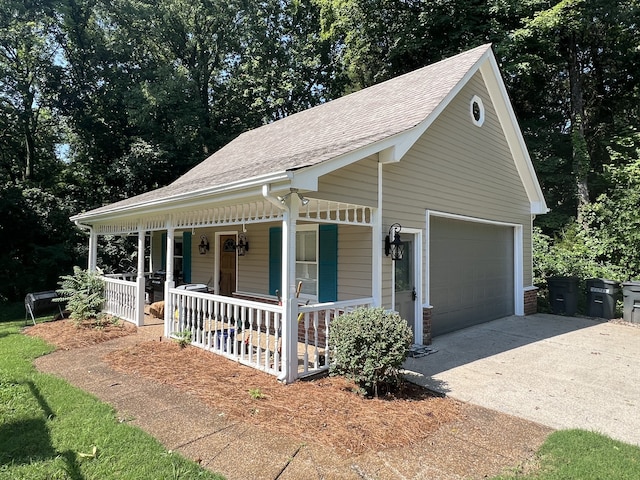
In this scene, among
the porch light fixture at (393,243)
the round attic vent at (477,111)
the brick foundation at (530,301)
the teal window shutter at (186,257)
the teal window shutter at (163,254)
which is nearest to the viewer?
the porch light fixture at (393,243)

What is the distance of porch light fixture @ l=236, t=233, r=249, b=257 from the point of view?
938 cm

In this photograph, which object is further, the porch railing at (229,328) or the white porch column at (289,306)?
the porch railing at (229,328)

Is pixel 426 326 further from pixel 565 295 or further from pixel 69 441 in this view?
pixel 565 295

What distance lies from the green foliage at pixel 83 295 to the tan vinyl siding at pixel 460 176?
7068mm

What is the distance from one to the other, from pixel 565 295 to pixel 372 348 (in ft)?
28.3

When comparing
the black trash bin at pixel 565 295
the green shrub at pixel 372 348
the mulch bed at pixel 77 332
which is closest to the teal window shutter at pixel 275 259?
the mulch bed at pixel 77 332

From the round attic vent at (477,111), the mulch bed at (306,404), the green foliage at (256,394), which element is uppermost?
the round attic vent at (477,111)

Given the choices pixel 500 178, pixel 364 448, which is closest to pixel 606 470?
pixel 364 448

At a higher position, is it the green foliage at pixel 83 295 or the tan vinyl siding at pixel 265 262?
the tan vinyl siding at pixel 265 262

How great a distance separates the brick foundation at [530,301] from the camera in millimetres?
10538

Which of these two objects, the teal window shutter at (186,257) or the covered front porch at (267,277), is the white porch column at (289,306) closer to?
the covered front porch at (267,277)

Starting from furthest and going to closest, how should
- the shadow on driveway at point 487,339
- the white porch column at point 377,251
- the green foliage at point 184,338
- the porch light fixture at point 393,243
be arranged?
the green foliage at point 184,338 → the porch light fixture at point 393,243 → the white porch column at point 377,251 → the shadow on driveway at point 487,339

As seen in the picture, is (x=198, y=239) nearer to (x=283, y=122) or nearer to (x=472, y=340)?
(x=283, y=122)

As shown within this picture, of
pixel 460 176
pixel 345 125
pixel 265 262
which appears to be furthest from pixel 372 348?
pixel 460 176
